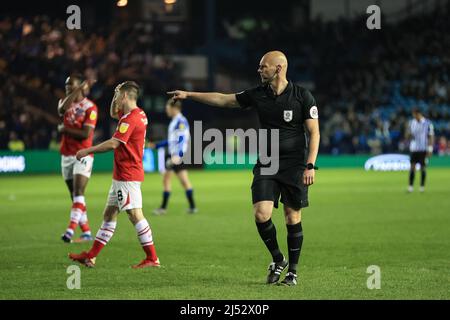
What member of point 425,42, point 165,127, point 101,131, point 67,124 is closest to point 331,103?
point 425,42

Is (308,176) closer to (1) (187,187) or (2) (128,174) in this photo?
(2) (128,174)

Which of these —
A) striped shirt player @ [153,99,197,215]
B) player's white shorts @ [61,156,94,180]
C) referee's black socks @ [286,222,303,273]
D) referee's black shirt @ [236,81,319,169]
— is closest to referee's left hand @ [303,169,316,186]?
referee's black shirt @ [236,81,319,169]

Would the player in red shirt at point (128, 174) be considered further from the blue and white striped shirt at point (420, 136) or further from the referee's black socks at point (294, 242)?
the blue and white striped shirt at point (420, 136)

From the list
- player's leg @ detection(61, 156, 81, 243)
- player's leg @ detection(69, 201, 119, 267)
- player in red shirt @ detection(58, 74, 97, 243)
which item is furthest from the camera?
player's leg @ detection(61, 156, 81, 243)

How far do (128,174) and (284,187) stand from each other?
7.54 feet

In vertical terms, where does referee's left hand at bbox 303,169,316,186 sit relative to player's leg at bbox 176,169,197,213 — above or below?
above

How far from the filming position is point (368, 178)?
3384 centimetres

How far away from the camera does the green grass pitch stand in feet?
30.9

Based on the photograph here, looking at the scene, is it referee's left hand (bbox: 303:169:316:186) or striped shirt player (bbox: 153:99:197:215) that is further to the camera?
striped shirt player (bbox: 153:99:197:215)

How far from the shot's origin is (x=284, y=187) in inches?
391

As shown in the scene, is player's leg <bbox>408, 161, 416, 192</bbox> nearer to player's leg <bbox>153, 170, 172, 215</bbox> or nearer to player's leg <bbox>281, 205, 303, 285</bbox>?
player's leg <bbox>153, 170, 172, 215</bbox>

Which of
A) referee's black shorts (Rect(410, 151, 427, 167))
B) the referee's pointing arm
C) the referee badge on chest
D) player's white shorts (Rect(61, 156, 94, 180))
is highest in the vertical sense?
the referee's pointing arm

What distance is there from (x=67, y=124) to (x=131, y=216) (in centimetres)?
358
